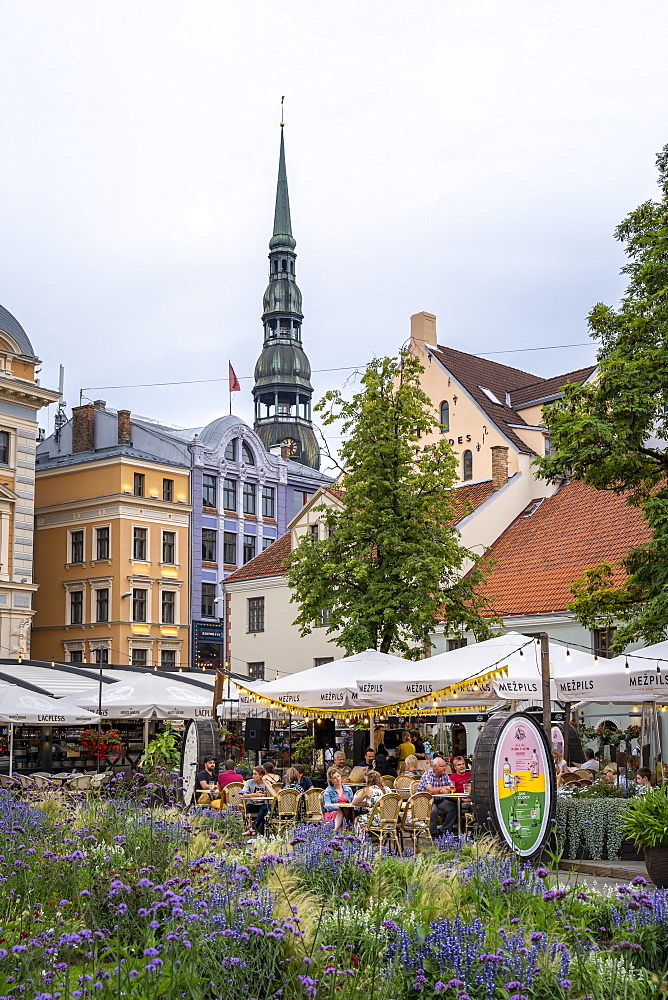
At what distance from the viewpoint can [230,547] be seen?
60031 mm

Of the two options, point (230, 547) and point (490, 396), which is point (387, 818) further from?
point (230, 547)

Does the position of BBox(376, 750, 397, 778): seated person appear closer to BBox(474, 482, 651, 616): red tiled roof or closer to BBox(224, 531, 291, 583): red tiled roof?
BBox(474, 482, 651, 616): red tiled roof

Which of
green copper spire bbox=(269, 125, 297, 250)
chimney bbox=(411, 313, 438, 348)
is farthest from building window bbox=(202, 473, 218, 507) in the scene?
green copper spire bbox=(269, 125, 297, 250)

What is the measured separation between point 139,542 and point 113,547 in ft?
4.86

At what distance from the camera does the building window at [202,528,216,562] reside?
58594 mm

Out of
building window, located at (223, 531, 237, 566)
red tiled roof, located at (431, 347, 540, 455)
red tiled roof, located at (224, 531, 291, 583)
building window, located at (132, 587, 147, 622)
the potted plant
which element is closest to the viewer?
the potted plant

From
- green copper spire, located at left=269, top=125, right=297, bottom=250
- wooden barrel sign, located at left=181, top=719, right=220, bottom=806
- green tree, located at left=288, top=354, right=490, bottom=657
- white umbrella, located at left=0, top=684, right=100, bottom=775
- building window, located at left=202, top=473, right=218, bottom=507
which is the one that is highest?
green copper spire, located at left=269, top=125, right=297, bottom=250

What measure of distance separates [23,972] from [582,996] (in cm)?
302

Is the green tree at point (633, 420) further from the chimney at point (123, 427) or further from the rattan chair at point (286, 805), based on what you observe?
the chimney at point (123, 427)

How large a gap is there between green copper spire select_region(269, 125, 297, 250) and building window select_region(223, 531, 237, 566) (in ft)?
139

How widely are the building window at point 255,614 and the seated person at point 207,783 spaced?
94.5 ft

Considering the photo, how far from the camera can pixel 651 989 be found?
6.25 metres

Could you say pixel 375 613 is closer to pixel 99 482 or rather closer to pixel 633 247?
pixel 633 247

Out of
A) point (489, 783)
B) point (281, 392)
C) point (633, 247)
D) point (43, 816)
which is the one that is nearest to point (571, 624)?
point (633, 247)
